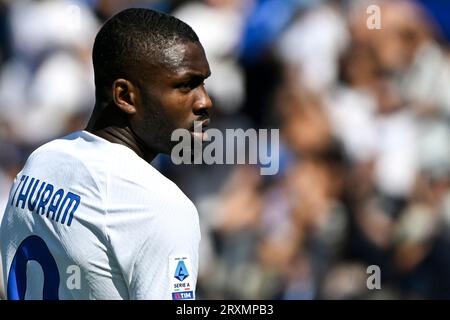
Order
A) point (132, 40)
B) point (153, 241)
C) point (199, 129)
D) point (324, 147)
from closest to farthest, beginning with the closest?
point (153, 241) → point (132, 40) → point (199, 129) → point (324, 147)

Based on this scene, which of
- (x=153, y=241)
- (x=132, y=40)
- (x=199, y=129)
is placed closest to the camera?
(x=153, y=241)

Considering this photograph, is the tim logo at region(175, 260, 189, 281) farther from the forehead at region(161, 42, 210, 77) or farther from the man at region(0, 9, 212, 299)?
the forehead at region(161, 42, 210, 77)

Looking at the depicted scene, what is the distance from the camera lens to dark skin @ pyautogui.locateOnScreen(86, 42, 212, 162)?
2602 millimetres

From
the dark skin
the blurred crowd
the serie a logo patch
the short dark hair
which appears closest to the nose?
the dark skin

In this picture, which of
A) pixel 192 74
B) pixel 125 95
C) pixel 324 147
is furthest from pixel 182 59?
pixel 324 147

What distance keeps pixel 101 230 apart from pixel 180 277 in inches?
9.5

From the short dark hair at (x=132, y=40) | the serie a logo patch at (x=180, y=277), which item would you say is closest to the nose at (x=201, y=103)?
the short dark hair at (x=132, y=40)

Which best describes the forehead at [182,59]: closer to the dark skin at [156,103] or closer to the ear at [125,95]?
the dark skin at [156,103]

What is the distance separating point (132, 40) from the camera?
8.48ft

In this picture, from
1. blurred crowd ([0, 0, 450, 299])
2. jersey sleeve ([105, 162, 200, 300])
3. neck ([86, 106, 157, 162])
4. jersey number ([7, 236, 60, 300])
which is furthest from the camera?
blurred crowd ([0, 0, 450, 299])

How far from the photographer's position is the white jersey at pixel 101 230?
7.79 feet

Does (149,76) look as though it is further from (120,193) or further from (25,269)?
(25,269)

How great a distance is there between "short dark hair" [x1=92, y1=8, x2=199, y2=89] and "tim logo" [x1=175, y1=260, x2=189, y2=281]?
0.59 meters

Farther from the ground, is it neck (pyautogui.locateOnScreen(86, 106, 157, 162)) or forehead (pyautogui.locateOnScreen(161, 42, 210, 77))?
forehead (pyautogui.locateOnScreen(161, 42, 210, 77))
